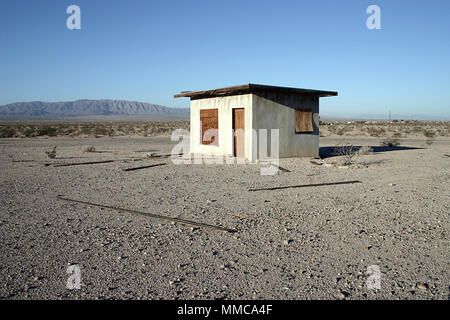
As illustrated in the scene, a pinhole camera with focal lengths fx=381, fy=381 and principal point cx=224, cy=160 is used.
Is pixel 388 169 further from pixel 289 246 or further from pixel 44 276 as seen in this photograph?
pixel 44 276

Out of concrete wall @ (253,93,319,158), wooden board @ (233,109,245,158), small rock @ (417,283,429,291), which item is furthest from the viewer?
wooden board @ (233,109,245,158)

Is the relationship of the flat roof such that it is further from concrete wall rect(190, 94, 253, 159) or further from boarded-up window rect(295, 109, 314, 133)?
boarded-up window rect(295, 109, 314, 133)

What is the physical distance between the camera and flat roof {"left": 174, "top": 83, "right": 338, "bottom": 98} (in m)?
14.8

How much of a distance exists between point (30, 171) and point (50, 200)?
540 cm

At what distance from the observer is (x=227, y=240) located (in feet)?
18.5

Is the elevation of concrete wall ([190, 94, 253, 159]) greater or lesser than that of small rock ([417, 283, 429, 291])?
greater

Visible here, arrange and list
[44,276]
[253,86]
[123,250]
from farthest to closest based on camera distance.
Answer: [253,86], [123,250], [44,276]

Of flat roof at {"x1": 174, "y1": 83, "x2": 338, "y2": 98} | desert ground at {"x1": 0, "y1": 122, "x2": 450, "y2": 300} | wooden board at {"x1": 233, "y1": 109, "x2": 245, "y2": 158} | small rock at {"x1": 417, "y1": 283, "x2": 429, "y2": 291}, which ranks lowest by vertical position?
small rock at {"x1": 417, "y1": 283, "x2": 429, "y2": 291}

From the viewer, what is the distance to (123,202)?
26.6ft

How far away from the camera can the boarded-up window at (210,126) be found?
1734cm

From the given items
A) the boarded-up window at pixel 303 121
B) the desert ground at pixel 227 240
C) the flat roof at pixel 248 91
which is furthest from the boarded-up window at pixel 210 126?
the desert ground at pixel 227 240

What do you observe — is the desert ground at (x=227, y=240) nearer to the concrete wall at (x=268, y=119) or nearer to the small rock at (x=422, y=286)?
the small rock at (x=422, y=286)

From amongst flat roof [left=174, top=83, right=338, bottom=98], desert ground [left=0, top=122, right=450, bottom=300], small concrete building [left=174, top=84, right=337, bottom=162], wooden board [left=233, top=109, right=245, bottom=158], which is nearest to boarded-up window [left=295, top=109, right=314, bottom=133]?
small concrete building [left=174, top=84, right=337, bottom=162]
